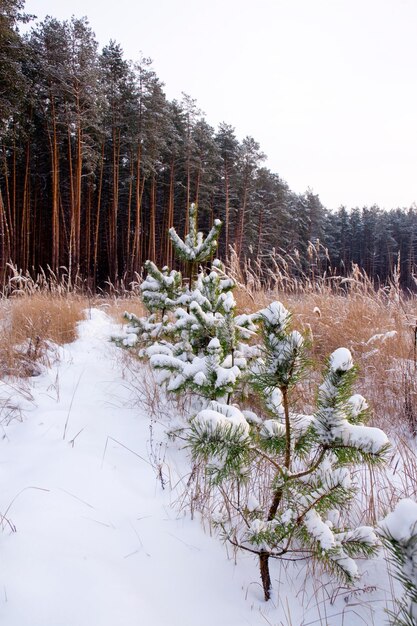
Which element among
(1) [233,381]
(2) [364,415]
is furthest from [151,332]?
(2) [364,415]

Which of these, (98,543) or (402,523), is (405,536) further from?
(98,543)

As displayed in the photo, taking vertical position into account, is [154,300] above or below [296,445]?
above

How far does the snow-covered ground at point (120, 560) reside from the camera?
1106 millimetres

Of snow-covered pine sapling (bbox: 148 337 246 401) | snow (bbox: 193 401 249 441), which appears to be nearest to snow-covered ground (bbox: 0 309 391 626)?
snow-covered pine sapling (bbox: 148 337 246 401)

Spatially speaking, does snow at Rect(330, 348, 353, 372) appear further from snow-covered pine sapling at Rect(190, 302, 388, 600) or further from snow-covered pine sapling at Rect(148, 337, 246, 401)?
snow-covered pine sapling at Rect(148, 337, 246, 401)

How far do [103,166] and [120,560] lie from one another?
930 inches

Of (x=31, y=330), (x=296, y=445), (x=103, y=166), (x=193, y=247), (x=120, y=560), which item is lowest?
(x=120, y=560)

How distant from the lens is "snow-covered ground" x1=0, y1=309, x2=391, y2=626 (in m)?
1.11

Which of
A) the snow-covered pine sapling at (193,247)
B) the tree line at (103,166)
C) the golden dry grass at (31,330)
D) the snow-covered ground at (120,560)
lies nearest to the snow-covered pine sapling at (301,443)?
the snow-covered ground at (120,560)

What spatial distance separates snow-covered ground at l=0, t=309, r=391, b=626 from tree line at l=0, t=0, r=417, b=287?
7942mm

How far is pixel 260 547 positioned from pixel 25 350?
3.40 m

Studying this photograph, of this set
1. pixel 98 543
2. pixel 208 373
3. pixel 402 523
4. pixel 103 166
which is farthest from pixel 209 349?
pixel 103 166

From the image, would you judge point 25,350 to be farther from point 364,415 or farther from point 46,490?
point 364,415

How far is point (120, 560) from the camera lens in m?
1.30
